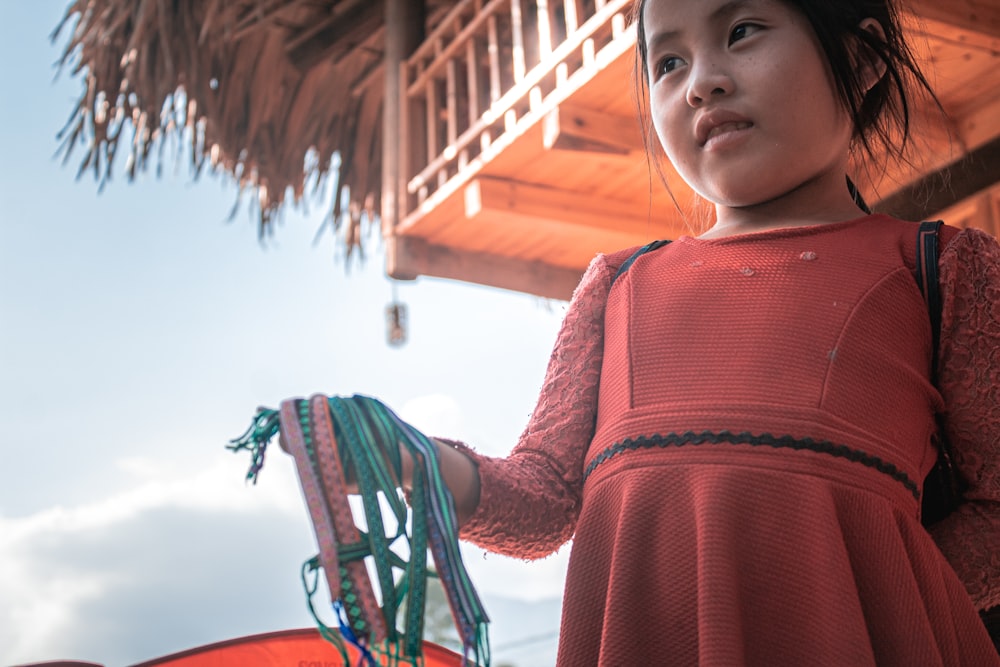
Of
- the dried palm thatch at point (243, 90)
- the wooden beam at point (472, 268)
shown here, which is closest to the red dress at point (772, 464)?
the wooden beam at point (472, 268)

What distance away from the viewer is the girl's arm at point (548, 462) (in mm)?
1016

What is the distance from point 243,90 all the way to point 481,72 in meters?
1.77

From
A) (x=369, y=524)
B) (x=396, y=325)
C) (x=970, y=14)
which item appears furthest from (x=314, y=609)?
(x=396, y=325)

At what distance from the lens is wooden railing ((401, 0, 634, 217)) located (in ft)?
12.0

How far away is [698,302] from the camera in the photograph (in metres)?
1.15

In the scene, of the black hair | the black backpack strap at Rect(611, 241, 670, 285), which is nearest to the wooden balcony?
the black hair

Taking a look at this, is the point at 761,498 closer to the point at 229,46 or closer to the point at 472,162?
the point at 472,162

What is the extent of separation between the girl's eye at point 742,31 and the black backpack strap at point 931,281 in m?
0.28

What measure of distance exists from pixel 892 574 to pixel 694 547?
17cm

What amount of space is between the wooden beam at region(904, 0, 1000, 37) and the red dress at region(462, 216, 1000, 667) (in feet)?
6.88

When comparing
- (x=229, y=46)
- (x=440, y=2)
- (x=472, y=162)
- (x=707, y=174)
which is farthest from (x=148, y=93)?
(x=707, y=174)

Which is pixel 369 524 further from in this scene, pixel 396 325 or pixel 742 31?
pixel 396 325

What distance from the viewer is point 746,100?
115cm

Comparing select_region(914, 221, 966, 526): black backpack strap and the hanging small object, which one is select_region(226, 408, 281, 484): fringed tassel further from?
the hanging small object
